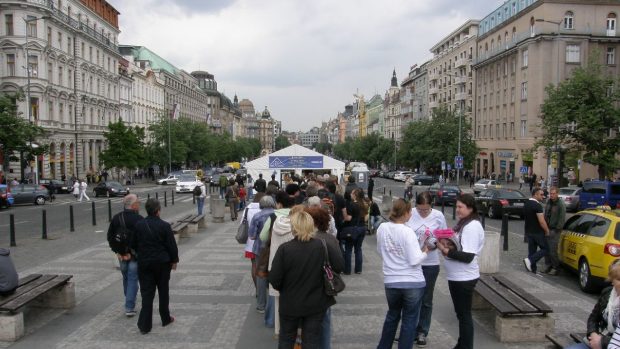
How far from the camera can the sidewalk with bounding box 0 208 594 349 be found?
21.8ft

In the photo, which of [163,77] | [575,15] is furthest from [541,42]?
[163,77]

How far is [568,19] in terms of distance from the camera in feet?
162

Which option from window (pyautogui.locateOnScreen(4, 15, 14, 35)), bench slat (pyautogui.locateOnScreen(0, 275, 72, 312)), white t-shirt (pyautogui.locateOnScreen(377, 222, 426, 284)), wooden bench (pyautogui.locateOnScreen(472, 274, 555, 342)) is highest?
window (pyautogui.locateOnScreen(4, 15, 14, 35))

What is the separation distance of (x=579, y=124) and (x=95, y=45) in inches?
1999

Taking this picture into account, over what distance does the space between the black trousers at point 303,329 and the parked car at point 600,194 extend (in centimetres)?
2422

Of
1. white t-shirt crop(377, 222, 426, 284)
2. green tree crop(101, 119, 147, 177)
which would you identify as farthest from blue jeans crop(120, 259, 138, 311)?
green tree crop(101, 119, 147, 177)

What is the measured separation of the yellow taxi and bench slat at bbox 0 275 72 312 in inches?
336

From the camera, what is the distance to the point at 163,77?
93.2 meters

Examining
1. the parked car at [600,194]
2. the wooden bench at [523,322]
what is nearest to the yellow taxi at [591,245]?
the wooden bench at [523,322]

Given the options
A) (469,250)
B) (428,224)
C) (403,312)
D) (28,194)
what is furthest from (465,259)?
(28,194)

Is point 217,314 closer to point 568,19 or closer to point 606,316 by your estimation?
point 606,316

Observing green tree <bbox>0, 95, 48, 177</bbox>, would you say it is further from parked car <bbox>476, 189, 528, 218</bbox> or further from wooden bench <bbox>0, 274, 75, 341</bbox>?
wooden bench <bbox>0, 274, 75, 341</bbox>

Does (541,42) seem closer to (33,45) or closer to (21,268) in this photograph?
(33,45)

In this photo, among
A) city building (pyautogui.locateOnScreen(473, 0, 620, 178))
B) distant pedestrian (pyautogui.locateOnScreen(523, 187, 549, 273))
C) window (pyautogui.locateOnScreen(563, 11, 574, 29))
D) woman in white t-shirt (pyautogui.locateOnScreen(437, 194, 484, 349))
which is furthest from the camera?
window (pyautogui.locateOnScreen(563, 11, 574, 29))
